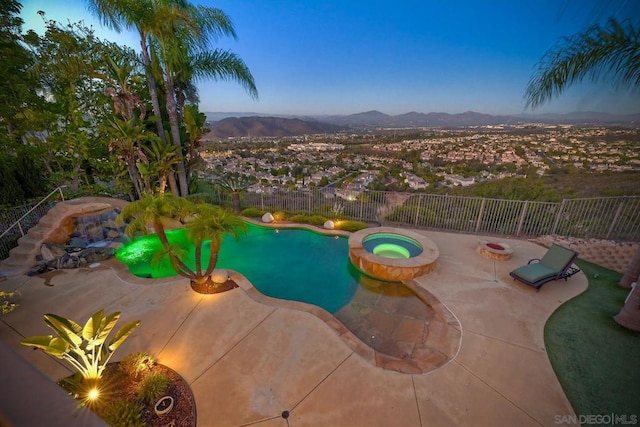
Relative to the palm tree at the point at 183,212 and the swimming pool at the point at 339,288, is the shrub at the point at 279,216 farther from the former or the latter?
the palm tree at the point at 183,212

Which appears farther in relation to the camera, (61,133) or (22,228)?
(61,133)

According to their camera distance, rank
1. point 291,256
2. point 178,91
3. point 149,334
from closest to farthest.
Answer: point 149,334
point 291,256
point 178,91

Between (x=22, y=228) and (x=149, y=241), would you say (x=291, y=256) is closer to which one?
(x=149, y=241)

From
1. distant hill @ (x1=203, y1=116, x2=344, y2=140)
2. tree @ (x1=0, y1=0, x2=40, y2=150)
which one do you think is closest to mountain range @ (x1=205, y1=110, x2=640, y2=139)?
distant hill @ (x1=203, y1=116, x2=344, y2=140)

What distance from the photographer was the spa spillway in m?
6.80

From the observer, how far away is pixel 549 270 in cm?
634

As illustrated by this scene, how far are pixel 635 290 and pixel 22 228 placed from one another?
1655cm

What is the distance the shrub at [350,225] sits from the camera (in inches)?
395

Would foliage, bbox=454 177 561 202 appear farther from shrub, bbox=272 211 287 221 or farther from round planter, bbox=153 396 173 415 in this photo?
round planter, bbox=153 396 173 415

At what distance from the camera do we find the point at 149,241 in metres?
9.29

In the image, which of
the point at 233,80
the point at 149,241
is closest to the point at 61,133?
the point at 149,241

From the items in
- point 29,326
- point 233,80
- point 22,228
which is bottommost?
point 29,326

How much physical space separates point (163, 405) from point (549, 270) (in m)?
8.78

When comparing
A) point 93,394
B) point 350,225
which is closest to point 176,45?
point 350,225
